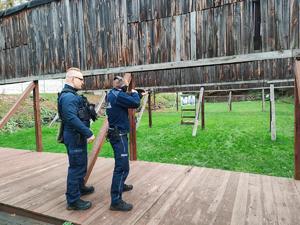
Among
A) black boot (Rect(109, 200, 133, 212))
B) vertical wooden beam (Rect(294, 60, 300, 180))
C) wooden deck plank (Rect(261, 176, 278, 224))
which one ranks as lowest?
wooden deck plank (Rect(261, 176, 278, 224))

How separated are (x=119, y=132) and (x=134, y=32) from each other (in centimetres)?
369

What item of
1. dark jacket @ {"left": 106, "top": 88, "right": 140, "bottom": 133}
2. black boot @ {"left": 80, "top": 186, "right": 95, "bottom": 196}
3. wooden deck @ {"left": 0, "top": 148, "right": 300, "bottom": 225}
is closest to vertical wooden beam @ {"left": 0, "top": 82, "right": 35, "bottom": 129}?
wooden deck @ {"left": 0, "top": 148, "right": 300, "bottom": 225}

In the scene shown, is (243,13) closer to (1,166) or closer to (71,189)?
(71,189)

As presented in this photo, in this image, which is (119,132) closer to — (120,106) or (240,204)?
(120,106)

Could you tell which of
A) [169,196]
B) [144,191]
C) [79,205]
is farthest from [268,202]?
[79,205]

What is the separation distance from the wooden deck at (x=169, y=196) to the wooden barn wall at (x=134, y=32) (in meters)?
2.65

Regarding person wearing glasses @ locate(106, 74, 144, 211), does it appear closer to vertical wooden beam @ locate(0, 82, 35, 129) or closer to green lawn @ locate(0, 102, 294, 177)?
vertical wooden beam @ locate(0, 82, 35, 129)

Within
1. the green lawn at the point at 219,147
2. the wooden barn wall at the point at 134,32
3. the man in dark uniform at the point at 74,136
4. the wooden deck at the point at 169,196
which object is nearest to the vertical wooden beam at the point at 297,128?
the wooden deck at the point at 169,196

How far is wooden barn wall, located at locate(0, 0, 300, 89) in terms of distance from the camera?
17.6 ft

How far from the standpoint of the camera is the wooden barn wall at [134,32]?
5371mm

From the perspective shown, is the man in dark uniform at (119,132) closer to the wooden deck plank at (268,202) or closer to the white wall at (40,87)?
the wooden deck plank at (268,202)

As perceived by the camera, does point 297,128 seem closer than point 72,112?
No

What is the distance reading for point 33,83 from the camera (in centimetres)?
809

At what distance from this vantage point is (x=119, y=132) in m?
3.88
